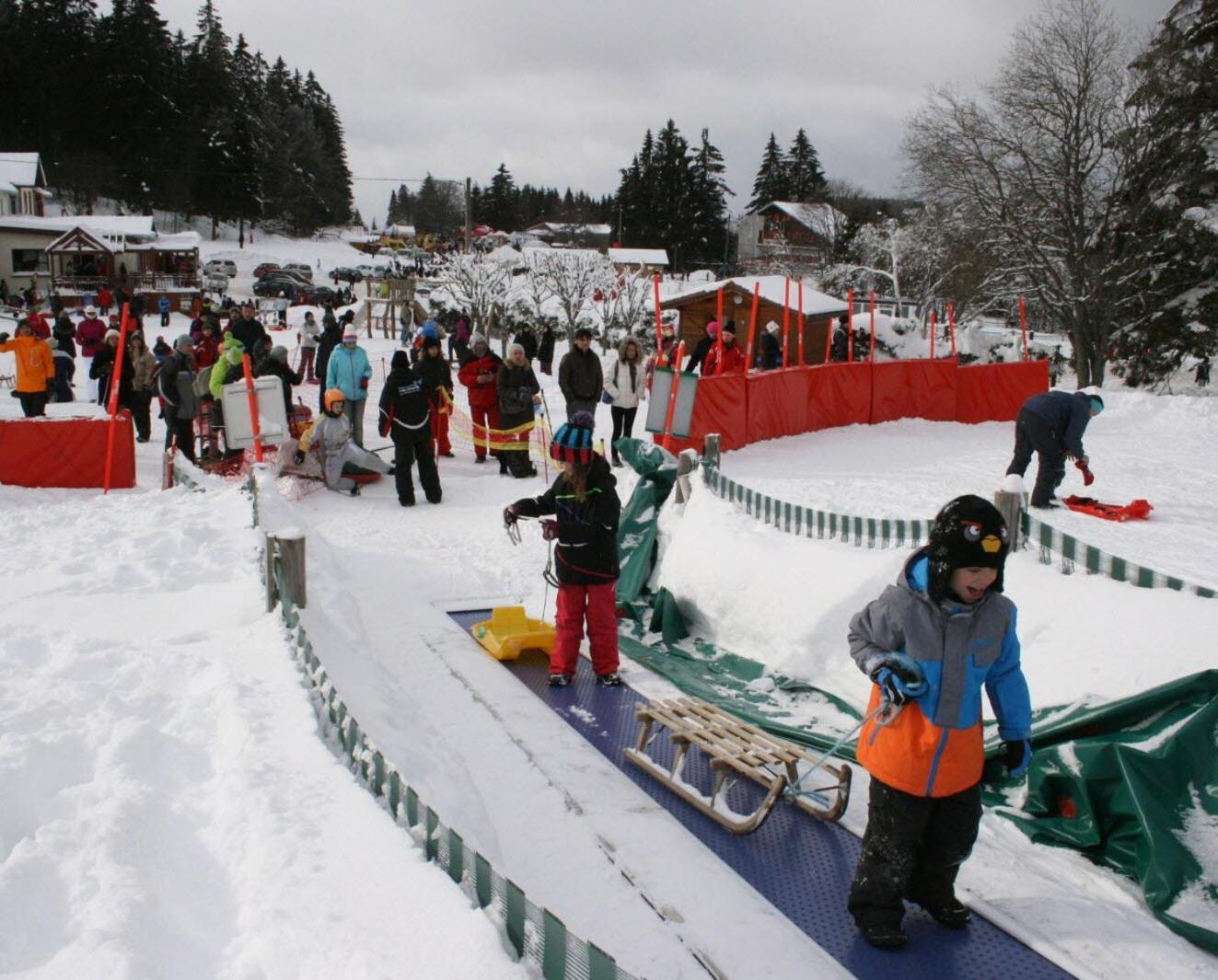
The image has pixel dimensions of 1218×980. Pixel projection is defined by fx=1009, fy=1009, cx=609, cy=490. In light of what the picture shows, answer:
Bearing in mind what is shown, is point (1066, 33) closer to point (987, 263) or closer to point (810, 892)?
point (987, 263)

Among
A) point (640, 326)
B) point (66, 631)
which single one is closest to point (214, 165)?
point (640, 326)

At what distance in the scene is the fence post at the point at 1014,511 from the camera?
5.58 m

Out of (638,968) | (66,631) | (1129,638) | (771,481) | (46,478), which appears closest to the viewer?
(638,968)

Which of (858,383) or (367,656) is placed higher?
(858,383)

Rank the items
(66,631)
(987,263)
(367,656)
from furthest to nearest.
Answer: (987,263) → (367,656) → (66,631)

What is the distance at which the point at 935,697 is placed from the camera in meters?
3.37

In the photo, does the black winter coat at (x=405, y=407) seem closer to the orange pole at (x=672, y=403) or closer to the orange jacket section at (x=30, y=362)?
the orange pole at (x=672, y=403)

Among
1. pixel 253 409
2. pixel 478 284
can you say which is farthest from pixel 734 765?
pixel 478 284

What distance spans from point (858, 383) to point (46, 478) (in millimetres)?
11634

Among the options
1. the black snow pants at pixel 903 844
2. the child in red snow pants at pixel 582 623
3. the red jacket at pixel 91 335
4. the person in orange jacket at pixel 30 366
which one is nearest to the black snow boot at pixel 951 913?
the black snow pants at pixel 903 844

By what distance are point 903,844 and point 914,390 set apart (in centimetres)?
1448

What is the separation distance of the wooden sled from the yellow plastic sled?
1.54 m

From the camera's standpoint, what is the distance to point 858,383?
16.4 m

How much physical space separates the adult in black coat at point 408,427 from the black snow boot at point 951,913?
780 centimetres
